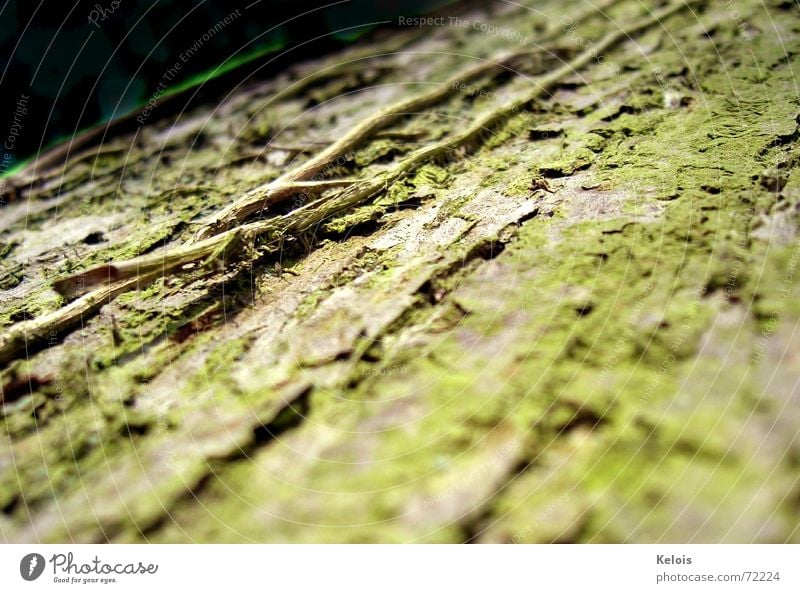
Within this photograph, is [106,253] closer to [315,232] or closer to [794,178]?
[315,232]

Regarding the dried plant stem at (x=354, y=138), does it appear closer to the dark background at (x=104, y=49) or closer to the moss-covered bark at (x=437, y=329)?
the moss-covered bark at (x=437, y=329)

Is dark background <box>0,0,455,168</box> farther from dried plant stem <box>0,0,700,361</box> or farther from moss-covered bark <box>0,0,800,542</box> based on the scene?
dried plant stem <box>0,0,700,361</box>

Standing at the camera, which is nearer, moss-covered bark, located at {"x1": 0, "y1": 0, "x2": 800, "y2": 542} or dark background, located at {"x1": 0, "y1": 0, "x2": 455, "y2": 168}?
moss-covered bark, located at {"x1": 0, "y1": 0, "x2": 800, "y2": 542}

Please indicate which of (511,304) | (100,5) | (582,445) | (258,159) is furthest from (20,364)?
(100,5)
